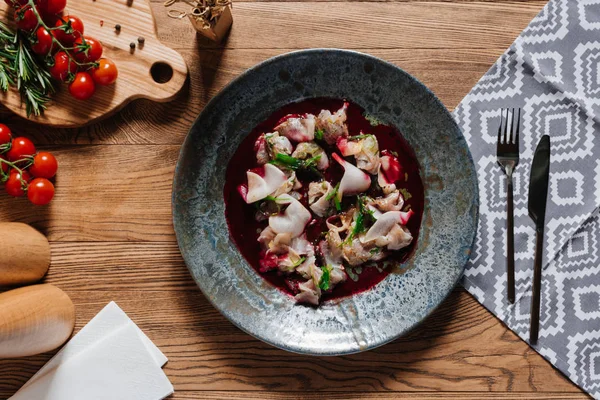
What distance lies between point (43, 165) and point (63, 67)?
30 cm

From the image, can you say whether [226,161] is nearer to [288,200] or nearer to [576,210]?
[288,200]

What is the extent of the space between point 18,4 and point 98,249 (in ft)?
2.49

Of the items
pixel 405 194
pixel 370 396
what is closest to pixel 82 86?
pixel 405 194

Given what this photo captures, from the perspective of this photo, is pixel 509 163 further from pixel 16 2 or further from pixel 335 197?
pixel 16 2

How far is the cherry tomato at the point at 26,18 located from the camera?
5.15 ft

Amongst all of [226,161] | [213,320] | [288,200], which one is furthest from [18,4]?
[213,320]

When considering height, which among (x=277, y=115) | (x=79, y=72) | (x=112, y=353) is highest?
(x=277, y=115)

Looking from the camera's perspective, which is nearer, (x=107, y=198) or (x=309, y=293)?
(x=309, y=293)

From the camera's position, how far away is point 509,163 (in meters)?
1.62

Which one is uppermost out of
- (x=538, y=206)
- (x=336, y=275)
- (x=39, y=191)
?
(x=538, y=206)

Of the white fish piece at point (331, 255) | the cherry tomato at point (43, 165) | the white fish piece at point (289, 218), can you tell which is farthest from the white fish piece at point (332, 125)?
the cherry tomato at point (43, 165)

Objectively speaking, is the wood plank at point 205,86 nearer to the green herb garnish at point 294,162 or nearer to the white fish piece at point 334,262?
the green herb garnish at point 294,162

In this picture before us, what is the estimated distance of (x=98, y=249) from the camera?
1.70 m

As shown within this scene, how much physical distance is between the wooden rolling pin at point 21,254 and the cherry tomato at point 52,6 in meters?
0.64
